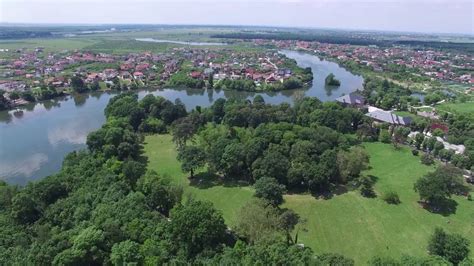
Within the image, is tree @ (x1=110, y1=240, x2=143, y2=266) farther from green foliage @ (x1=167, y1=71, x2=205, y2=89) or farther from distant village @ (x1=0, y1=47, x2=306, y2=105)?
green foliage @ (x1=167, y1=71, x2=205, y2=89)

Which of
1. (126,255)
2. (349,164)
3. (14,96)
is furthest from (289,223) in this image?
(14,96)

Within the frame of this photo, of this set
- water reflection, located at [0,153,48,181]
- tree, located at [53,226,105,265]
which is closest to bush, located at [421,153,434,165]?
tree, located at [53,226,105,265]

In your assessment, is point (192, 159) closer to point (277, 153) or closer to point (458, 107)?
point (277, 153)

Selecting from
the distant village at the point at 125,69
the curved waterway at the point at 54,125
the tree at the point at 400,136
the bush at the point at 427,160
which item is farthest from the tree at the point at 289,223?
the distant village at the point at 125,69

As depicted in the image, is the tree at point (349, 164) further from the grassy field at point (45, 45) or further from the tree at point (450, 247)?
the grassy field at point (45, 45)

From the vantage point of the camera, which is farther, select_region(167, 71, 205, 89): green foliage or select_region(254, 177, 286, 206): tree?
select_region(167, 71, 205, 89): green foliage

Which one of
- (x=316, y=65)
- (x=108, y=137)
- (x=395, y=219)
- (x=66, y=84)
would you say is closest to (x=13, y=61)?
(x=66, y=84)
